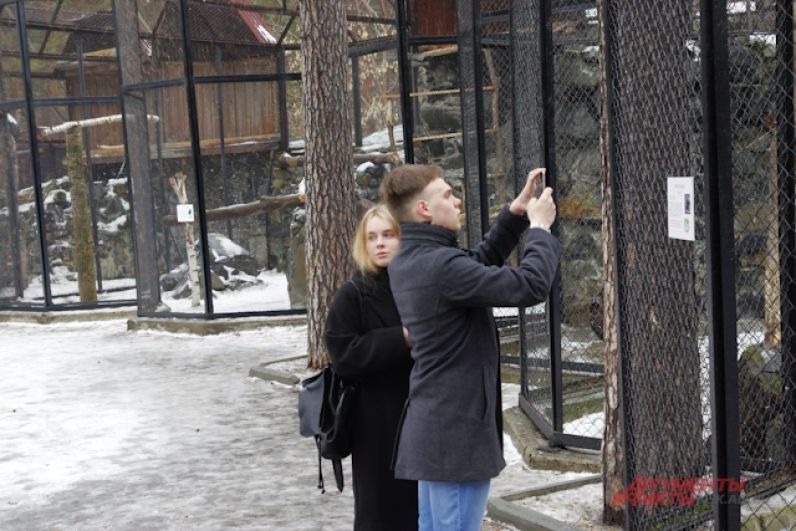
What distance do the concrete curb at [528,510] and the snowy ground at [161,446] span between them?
0.72 feet

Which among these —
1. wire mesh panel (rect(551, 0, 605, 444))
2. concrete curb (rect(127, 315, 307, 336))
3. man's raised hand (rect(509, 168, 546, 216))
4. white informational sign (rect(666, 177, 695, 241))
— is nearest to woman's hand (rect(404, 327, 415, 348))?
man's raised hand (rect(509, 168, 546, 216))

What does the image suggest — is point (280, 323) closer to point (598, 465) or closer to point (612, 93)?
point (598, 465)

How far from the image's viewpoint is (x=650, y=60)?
4.24 m

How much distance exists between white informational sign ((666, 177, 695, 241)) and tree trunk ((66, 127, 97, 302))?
43.6 feet

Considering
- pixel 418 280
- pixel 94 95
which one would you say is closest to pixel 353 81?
pixel 94 95

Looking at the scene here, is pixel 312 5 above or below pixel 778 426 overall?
above

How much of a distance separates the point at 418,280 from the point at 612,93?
4.87ft

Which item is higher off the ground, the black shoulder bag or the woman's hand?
the woman's hand

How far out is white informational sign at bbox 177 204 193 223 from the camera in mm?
13156

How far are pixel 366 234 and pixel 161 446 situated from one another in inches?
158

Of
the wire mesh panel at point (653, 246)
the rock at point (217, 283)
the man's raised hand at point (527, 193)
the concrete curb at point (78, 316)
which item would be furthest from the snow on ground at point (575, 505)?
the concrete curb at point (78, 316)

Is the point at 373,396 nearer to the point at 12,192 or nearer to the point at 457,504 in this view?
the point at 457,504

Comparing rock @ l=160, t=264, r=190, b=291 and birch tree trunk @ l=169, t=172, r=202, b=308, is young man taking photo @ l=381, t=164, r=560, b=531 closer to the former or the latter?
birch tree trunk @ l=169, t=172, r=202, b=308

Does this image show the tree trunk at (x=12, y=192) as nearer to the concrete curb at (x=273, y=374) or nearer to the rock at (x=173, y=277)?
the rock at (x=173, y=277)
